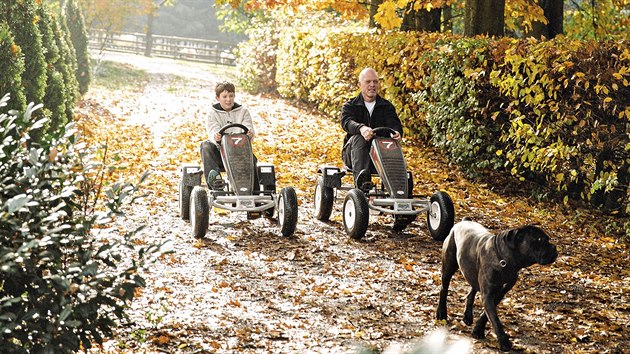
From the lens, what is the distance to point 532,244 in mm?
4922

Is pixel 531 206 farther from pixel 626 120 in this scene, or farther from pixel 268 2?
pixel 268 2

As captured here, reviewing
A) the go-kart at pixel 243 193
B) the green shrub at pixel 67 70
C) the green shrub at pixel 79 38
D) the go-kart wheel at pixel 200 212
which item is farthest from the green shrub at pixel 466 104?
the green shrub at pixel 79 38

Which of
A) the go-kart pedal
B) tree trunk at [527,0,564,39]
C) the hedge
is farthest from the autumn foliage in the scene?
the go-kart pedal

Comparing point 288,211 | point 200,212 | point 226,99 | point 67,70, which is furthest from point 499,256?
point 67,70

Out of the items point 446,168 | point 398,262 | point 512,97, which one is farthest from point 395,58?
point 398,262

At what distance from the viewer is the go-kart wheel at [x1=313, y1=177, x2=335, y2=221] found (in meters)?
8.87

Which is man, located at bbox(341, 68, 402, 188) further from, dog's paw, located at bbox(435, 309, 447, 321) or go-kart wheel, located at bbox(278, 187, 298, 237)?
dog's paw, located at bbox(435, 309, 447, 321)

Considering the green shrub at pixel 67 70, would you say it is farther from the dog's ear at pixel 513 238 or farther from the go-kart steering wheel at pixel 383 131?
the dog's ear at pixel 513 238

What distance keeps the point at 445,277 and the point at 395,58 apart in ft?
29.1

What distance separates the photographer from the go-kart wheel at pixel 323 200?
8.87 metres

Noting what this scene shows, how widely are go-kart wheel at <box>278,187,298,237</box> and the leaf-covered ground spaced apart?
0.13 metres

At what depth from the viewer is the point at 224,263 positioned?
23.9 feet

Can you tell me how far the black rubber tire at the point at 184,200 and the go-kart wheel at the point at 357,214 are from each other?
1705 mm

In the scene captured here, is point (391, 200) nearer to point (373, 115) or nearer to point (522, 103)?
point (373, 115)
